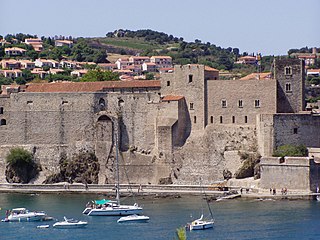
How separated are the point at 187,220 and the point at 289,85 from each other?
11.5 meters

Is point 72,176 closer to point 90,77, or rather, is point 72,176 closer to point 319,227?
point 90,77

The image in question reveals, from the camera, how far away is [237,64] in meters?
118

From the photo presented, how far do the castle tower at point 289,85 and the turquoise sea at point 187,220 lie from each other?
245 inches

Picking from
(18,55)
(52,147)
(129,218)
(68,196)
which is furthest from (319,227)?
(18,55)

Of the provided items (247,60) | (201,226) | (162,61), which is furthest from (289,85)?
(247,60)

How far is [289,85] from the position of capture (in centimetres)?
5759

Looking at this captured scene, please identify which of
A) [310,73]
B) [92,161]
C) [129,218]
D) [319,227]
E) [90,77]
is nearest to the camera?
[319,227]

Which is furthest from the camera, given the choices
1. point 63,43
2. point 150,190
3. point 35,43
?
point 63,43

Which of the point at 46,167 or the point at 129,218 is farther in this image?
the point at 46,167

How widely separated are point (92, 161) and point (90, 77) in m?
12.0

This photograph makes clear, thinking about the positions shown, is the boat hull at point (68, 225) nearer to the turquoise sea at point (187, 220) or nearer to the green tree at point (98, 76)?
the turquoise sea at point (187, 220)

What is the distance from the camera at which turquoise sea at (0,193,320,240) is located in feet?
151

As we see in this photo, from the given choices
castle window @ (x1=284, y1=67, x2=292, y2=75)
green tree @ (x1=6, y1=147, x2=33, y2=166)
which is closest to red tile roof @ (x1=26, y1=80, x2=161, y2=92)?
green tree @ (x1=6, y1=147, x2=33, y2=166)

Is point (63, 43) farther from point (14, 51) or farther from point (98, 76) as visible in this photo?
point (98, 76)
